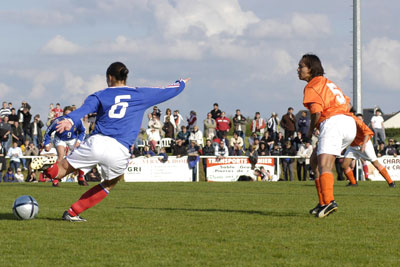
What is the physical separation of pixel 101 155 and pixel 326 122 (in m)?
3.38

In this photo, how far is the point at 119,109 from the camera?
8.69 m

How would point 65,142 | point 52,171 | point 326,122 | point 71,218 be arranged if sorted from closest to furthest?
1. point 52,171
2. point 71,218
3. point 326,122
4. point 65,142

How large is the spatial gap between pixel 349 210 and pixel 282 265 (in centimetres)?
576

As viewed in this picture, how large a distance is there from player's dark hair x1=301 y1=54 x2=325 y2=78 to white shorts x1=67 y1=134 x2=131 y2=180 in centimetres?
318

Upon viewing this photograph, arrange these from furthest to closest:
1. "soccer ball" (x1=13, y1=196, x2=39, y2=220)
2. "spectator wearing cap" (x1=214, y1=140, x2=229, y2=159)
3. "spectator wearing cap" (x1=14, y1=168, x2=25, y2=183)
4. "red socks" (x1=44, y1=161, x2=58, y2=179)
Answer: "spectator wearing cap" (x1=214, y1=140, x2=229, y2=159) < "spectator wearing cap" (x1=14, y1=168, x2=25, y2=183) < "soccer ball" (x1=13, y1=196, x2=39, y2=220) < "red socks" (x1=44, y1=161, x2=58, y2=179)

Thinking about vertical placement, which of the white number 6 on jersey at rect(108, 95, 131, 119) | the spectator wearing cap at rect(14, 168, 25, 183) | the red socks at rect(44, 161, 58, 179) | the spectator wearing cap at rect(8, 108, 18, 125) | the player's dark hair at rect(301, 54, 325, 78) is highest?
the spectator wearing cap at rect(8, 108, 18, 125)

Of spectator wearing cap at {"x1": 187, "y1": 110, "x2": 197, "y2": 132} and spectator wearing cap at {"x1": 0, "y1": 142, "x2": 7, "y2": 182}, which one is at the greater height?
spectator wearing cap at {"x1": 187, "y1": 110, "x2": 197, "y2": 132}

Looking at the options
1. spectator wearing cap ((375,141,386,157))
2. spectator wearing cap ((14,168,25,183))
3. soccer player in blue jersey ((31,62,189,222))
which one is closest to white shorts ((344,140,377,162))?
soccer player in blue jersey ((31,62,189,222))

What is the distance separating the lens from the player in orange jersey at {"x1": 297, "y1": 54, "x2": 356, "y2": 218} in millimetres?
9758

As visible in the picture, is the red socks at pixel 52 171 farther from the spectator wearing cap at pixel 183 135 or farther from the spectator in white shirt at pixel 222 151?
the spectator wearing cap at pixel 183 135

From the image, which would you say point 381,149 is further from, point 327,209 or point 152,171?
point 327,209

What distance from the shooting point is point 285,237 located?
25.3 feet

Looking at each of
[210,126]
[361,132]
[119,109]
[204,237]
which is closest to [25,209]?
[119,109]

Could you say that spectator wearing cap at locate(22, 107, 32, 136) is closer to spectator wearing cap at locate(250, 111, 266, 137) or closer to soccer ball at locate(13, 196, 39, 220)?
spectator wearing cap at locate(250, 111, 266, 137)
